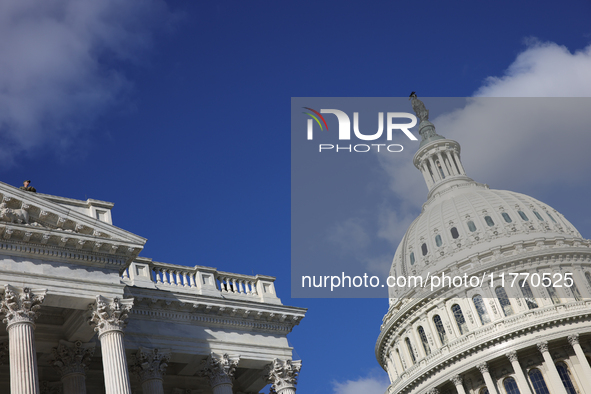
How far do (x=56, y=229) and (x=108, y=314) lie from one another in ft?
10.6

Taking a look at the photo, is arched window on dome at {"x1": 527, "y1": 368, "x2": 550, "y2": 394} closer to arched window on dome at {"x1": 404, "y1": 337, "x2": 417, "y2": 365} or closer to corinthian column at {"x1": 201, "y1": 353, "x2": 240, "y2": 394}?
arched window on dome at {"x1": 404, "y1": 337, "x2": 417, "y2": 365}

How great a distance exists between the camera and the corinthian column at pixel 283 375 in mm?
28531

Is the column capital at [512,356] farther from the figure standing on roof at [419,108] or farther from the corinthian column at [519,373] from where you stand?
the figure standing on roof at [419,108]

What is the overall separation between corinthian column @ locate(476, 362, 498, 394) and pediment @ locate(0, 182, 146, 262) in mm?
60586

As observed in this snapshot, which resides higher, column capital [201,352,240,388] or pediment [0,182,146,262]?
pediment [0,182,146,262]

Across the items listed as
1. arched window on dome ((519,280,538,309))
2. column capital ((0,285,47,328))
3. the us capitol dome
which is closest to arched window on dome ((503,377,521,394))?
the us capitol dome

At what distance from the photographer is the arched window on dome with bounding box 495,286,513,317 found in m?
80.5

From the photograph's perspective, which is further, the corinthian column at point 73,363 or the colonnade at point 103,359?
the corinthian column at point 73,363

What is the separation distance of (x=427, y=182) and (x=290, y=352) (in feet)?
291

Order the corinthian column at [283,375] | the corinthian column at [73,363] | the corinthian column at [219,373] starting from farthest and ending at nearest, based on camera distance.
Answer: the corinthian column at [283,375] < the corinthian column at [219,373] < the corinthian column at [73,363]

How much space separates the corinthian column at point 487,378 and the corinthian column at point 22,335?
208ft

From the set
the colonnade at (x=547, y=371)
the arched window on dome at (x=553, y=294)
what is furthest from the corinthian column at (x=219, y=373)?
the arched window on dome at (x=553, y=294)

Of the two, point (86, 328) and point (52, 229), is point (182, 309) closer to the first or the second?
point (86, 328)

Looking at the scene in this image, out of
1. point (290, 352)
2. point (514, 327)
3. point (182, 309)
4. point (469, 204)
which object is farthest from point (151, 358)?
point (469, 204)
